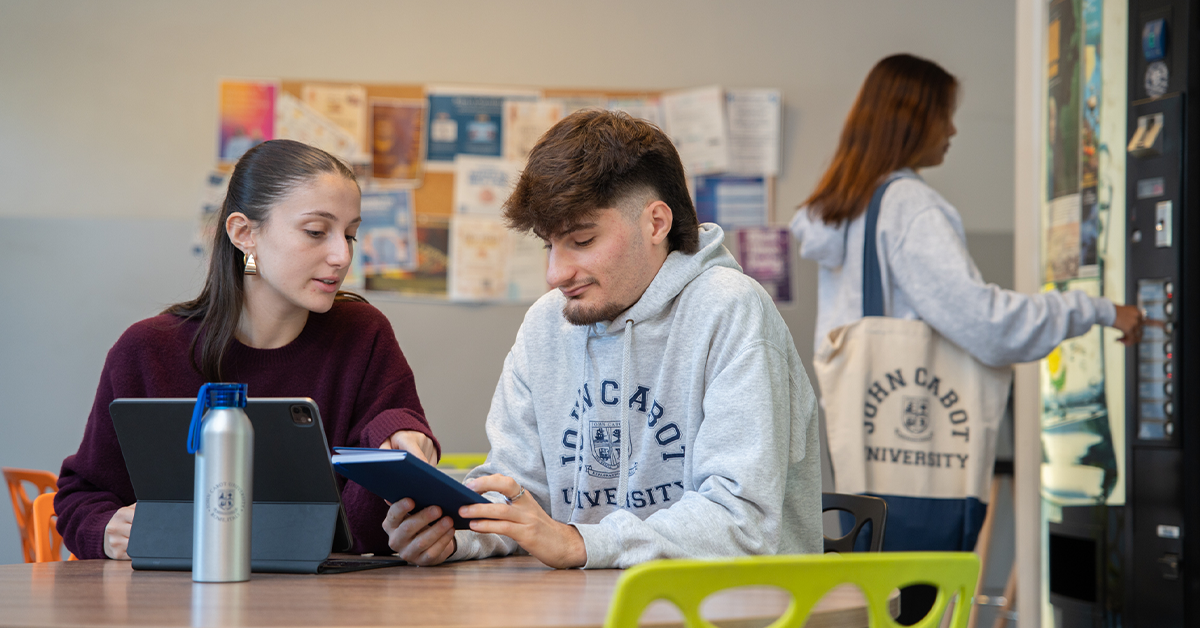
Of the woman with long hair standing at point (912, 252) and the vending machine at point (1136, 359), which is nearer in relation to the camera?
the woman with long hair standing at point (912, 252)

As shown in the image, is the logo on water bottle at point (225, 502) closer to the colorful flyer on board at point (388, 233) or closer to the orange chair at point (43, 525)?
A: the orange chair at point (43, 525)

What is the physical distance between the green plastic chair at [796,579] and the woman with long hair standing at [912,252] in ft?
4.05

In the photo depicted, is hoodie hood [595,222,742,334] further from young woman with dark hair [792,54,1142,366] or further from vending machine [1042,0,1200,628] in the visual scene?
vending machine [1042,0,1200,628]

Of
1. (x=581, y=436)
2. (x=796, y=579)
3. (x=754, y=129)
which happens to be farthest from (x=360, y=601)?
(x=754, y=129)

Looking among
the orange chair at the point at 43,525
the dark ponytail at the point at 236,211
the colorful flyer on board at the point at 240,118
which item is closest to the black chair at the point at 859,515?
the dark ponytail at the point at 236,211

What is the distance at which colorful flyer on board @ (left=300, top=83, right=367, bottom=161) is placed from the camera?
3.14m

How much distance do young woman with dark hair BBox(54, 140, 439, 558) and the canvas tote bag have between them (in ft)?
3.19

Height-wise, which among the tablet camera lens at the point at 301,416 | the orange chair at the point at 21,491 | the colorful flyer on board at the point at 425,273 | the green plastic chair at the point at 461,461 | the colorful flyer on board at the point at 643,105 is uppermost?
the colorful flyer on board at the point at 643,105

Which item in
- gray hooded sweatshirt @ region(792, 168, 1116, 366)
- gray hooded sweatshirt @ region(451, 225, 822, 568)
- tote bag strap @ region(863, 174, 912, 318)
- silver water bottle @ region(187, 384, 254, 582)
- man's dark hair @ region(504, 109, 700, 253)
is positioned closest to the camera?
silver water bottle @ region(187, 384, 254, 582)

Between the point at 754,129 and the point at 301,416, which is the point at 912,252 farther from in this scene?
the point at 301,416

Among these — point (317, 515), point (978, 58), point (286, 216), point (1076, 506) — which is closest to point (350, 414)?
point (286, 216)

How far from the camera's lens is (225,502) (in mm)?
1009

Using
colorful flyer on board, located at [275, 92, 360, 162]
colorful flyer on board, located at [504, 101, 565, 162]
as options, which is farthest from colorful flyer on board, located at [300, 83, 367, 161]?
colorful flyer on board, located at [504, 101, 565, 162]

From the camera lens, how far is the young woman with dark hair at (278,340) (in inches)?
58.7
